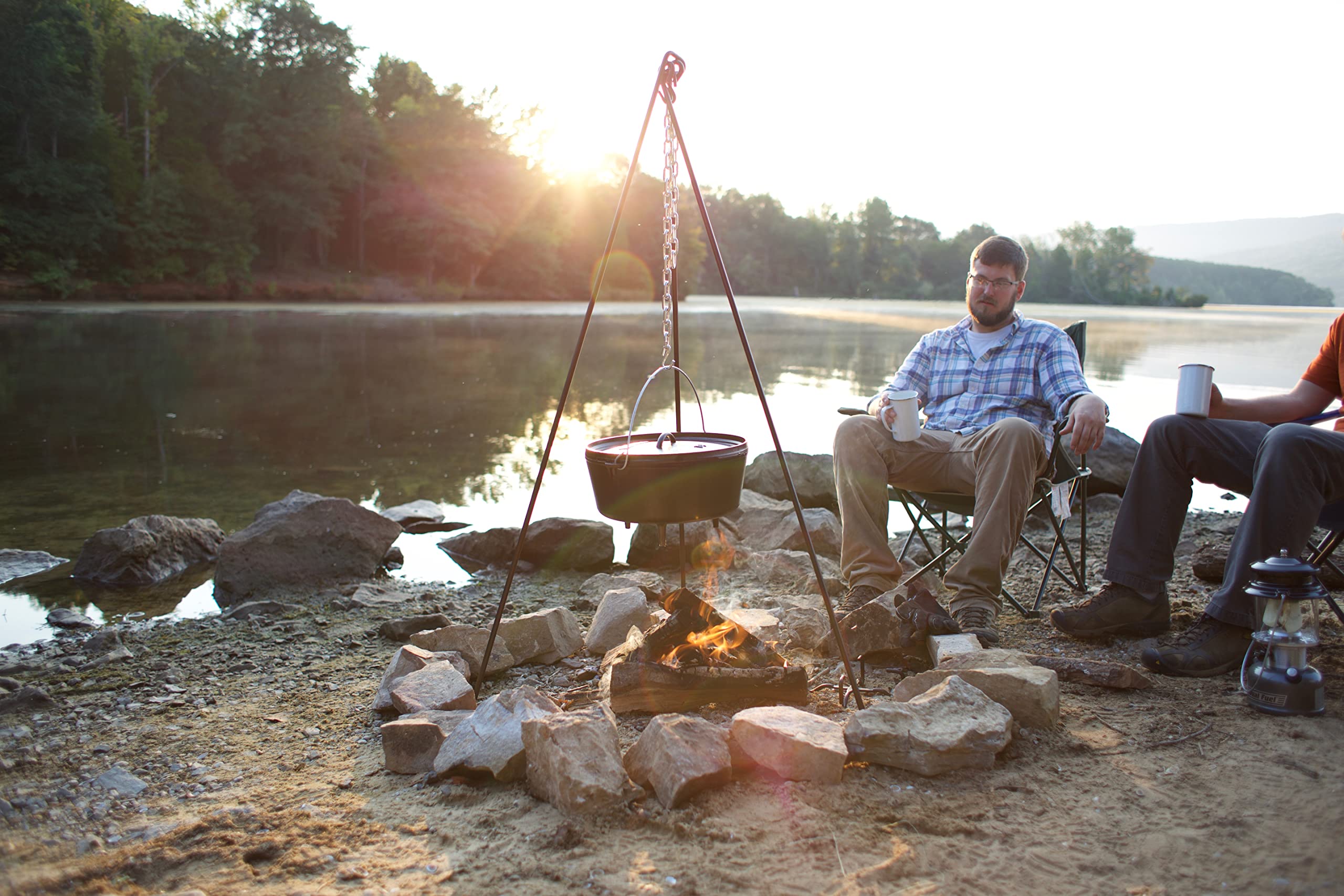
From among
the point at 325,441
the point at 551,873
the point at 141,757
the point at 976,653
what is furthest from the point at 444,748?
the point at 325,441

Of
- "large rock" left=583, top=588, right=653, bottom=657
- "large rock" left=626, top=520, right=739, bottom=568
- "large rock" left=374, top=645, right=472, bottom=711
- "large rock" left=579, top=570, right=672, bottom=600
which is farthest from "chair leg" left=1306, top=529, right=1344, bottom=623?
"large rock" left=374, top=645, right=472, bottom=711

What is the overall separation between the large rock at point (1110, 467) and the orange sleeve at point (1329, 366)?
220 cm

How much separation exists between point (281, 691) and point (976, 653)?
199 cm

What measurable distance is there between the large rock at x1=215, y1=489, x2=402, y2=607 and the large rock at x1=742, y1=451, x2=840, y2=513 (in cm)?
209

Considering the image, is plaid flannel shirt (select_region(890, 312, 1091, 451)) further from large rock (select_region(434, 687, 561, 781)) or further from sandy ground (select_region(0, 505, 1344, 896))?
large rock (select_region(434, 687, 561, 781))

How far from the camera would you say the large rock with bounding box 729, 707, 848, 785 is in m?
2.00

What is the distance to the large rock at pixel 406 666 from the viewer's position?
2.53 m

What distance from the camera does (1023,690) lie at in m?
2.24

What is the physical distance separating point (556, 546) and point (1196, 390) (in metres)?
2.67

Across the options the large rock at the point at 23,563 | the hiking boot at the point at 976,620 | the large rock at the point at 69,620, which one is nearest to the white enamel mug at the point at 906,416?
the hiking boot at the point at 976,620

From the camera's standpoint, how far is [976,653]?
2.47m

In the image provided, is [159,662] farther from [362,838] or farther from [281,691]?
[362,838]

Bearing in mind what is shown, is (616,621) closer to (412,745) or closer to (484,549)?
(412,745)

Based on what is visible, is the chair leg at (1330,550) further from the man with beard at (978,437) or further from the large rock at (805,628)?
the large rock at (805,628)
